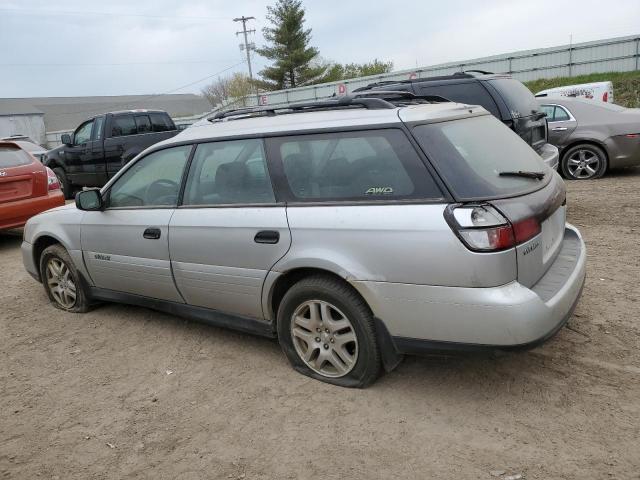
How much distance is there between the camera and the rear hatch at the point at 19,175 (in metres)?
7.58

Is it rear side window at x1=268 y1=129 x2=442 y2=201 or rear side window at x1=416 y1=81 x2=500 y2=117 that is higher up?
rear side window at x1=416 y1=81 x2=500 y2=117

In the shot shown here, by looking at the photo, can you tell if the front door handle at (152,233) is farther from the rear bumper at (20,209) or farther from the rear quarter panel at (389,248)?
the rear bumper at (20,209)

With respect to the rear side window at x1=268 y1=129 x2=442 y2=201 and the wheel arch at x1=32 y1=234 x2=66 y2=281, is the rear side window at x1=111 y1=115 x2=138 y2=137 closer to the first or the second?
the wheel arch at x1=32 y1=234 x2=66 y2=281

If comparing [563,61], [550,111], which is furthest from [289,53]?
[550,111]

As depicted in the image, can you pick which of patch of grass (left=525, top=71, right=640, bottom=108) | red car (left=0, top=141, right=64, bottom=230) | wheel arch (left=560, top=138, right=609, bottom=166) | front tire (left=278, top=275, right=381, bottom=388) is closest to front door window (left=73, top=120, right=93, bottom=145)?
red car (left=0, top=141, right=64, bottom=230)

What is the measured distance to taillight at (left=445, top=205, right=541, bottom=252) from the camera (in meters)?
2.64

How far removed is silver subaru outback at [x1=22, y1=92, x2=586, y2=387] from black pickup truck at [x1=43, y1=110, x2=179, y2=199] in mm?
7509

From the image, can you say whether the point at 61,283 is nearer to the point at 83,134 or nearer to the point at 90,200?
the point at 90,200

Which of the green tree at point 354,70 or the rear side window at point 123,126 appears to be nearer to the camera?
the rear side window at point 123,126

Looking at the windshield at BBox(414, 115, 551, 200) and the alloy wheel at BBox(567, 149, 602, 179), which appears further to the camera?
the alloy wheel at BBox(567, 149, 602, 179)

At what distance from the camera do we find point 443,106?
3.47 meters

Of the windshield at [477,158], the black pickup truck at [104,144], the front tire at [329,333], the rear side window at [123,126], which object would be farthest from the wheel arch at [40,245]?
the rear side window at [123,126]

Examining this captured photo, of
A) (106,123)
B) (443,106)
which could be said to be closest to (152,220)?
(443,106)

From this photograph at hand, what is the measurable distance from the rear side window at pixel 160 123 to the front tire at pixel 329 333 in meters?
Result: 9.87
